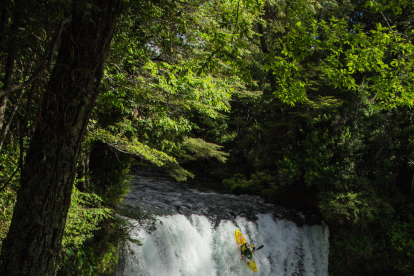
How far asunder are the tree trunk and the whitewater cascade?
5.63m

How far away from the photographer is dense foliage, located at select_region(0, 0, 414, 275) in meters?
3.09

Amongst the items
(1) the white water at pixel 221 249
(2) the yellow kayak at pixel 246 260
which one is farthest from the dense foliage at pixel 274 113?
(2) the yellow kayak at pixel 246 260

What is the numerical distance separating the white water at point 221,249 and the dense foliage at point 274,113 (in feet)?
2.34

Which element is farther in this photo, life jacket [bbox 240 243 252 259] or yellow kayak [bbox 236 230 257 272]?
yellow kayak [bbox 236 230 257 272]

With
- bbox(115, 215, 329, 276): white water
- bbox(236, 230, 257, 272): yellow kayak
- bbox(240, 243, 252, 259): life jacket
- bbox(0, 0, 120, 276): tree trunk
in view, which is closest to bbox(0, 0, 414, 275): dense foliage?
bbox(0, 0, 120, 276): tree trunk

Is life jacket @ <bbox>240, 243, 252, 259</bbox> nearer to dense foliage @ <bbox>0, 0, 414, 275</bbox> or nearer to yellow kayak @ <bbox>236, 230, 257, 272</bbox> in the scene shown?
→ yellow kayak @ <bbox>236, 230, 257, 272</bbox>

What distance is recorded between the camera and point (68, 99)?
1.79 m

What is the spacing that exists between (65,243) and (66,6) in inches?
174

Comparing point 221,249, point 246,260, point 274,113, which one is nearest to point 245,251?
point 246,260

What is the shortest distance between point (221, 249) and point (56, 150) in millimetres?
7970

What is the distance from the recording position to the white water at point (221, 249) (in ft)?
23.9

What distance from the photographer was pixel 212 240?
28.8 ft

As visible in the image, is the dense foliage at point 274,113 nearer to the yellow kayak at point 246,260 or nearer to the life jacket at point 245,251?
the yellow kayak at point 246,260

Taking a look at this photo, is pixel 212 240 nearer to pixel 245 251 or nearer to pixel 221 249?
pixel 221 249
